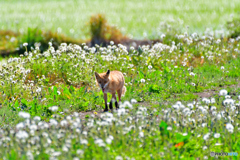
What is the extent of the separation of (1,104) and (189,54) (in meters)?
6.99

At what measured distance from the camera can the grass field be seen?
1698 cm

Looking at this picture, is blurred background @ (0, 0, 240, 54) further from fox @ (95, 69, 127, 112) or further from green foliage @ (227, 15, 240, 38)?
fox @ (95, 69, 127, 112)

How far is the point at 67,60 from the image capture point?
35.1ft

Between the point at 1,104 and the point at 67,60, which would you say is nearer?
the point at 1,104

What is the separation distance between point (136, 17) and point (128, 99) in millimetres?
12410

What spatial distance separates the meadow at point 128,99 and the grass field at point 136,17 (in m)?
0.10

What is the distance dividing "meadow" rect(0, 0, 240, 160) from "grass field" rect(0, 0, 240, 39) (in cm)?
10

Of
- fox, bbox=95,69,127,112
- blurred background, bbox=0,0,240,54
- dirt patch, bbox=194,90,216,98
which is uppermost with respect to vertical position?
fox, bbox=95,69,127,112

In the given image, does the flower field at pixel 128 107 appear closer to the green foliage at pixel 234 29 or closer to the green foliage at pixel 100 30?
the green foliage at pixel 234 29

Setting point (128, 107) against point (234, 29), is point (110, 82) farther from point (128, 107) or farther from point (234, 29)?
point (234, 29)

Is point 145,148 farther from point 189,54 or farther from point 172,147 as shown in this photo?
point 189,54

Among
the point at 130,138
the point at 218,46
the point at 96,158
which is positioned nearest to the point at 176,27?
the point at 218,46

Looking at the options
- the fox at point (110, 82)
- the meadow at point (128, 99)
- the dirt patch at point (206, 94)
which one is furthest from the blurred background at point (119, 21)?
the fox at point (110, 82)

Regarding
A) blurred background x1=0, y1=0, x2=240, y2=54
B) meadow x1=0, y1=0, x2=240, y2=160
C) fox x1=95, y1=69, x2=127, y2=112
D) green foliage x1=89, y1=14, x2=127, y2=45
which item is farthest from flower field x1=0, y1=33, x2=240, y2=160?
green foliage x1=89, y1=14, x2=127, y2=45
